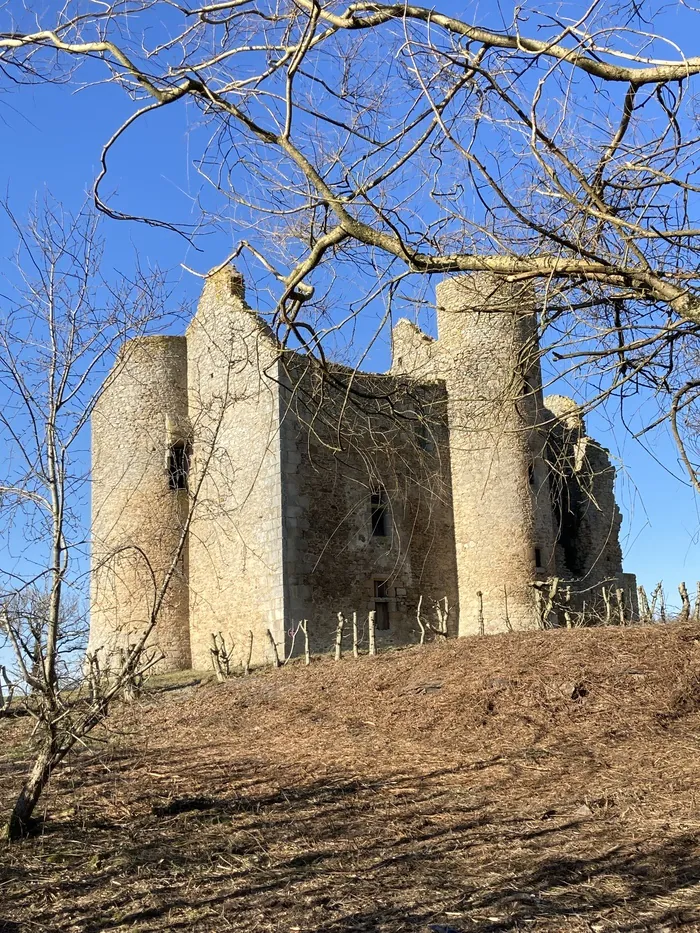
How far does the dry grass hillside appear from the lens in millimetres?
5262

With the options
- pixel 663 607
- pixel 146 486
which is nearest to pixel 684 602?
pixel 663 607

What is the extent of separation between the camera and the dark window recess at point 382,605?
66.3 ft

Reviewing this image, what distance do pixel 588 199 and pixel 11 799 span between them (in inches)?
246

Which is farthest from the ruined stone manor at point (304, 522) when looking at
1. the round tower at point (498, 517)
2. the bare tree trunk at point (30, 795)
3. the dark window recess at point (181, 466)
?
the bare tree trunk at point (30, 795)

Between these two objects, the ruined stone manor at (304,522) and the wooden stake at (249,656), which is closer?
the wooden stake at (249,656)

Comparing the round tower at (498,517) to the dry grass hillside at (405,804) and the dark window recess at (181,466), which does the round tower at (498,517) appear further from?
the dry grass hillside at (405,804)

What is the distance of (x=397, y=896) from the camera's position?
211 inches

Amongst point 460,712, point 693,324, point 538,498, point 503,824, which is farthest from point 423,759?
point 538,498

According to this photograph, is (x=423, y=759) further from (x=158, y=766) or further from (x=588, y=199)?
(x=588, y=199)

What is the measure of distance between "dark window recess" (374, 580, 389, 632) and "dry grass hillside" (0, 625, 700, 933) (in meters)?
7.62

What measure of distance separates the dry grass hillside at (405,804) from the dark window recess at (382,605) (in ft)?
25.0

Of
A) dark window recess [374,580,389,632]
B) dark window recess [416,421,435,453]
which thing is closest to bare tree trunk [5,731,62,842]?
dark window recess [416,421,435,453]

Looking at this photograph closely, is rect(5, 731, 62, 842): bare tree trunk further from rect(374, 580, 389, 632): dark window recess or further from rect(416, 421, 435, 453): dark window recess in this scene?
rect(374, 580, 389, 632): dark window recess

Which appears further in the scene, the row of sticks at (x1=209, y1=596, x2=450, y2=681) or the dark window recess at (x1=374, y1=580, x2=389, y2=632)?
the dark window recess at (x1=374, y1=580, x2=389, y2=632)
